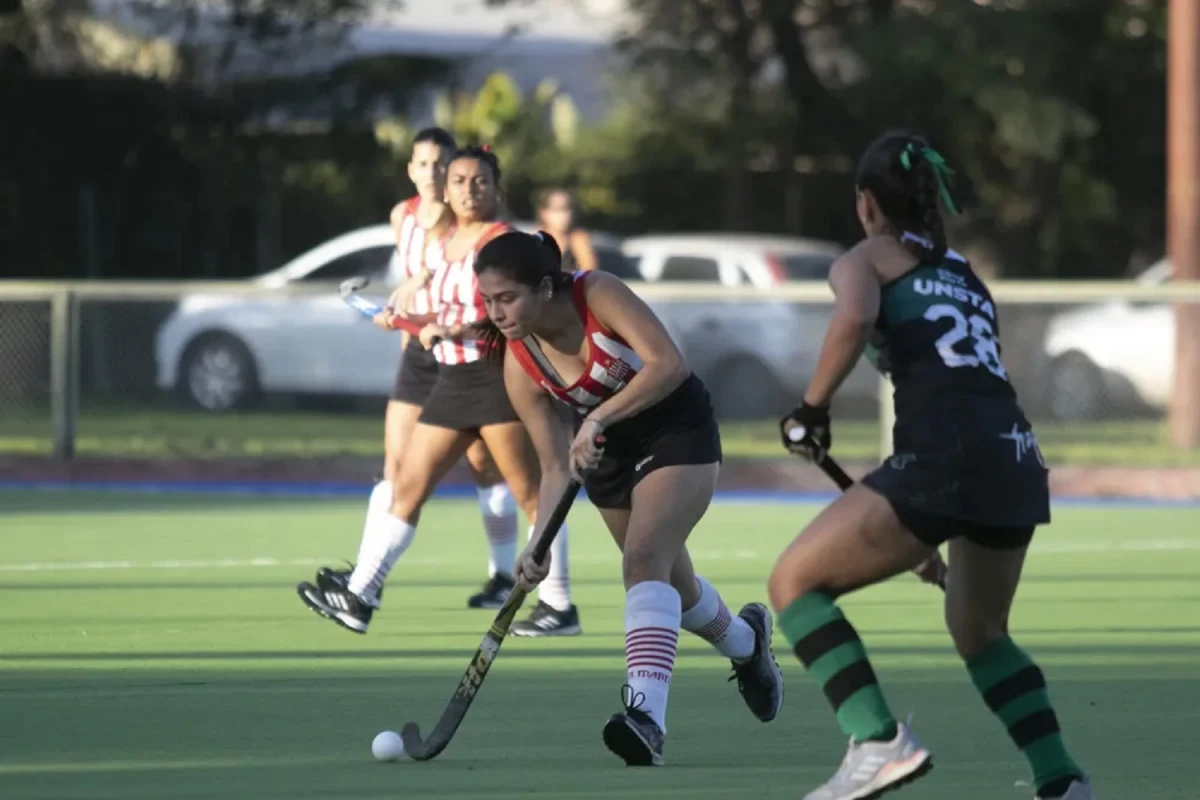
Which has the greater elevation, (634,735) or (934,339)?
(934,339)

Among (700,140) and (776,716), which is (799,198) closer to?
(700,140)

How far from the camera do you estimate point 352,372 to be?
20.7 metres

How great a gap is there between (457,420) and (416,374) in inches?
28.1

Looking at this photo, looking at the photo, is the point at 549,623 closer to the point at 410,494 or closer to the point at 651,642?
the point at 410,494

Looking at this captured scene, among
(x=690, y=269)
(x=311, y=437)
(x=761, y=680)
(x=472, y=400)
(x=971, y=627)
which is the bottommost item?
(x=311, y=437)

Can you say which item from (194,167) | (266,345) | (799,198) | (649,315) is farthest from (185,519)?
(799,198)

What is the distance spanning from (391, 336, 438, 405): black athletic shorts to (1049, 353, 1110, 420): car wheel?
29.2ft

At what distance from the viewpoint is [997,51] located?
2758cm

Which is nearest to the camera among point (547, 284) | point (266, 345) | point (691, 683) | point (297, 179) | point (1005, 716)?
point (1005, 716)

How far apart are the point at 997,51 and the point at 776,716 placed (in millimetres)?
20266

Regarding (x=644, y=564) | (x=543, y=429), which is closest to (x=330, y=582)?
(x=543, y=429)

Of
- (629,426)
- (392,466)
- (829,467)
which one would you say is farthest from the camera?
(392,466)

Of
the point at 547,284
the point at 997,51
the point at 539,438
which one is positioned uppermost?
the point at 997,51

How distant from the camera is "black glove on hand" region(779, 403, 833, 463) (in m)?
6.41
